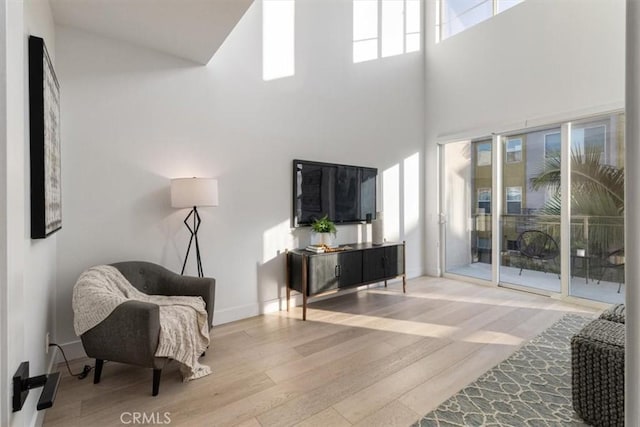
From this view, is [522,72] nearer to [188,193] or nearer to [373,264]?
[373,264]

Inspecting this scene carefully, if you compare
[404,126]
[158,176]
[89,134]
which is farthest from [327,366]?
[404,126]

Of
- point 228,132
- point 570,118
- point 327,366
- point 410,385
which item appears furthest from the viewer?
point 570,118

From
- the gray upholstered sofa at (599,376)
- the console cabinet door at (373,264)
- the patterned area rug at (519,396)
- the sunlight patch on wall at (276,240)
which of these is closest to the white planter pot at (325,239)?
the sunlight patch on wall at (276,240)

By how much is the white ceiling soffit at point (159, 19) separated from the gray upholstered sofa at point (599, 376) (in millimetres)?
3016

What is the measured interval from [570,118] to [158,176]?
461 centimetres

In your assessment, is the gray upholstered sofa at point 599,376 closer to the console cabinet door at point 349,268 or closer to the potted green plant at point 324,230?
the console cabinet door at point 349,268

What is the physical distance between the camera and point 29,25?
1.73 m

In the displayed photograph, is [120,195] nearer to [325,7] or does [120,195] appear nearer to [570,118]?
[325,7]

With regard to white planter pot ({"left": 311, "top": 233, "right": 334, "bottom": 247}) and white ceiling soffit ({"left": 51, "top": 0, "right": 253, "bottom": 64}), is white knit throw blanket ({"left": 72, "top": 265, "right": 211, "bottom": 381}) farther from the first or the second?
white ceiling soffit ({"left": 51, "top": 0, "right": 253, "bottom": 64})

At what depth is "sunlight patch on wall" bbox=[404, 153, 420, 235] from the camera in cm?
505

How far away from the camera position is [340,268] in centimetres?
370

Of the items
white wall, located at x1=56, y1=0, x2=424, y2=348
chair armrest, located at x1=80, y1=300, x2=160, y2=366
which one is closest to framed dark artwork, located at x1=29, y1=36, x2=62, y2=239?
chair armrest, located at x1=80, y1=300, x2=160, y2=366

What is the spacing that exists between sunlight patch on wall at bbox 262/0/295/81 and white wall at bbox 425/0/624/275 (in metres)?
2.61

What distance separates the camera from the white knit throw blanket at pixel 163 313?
81.6 inches
